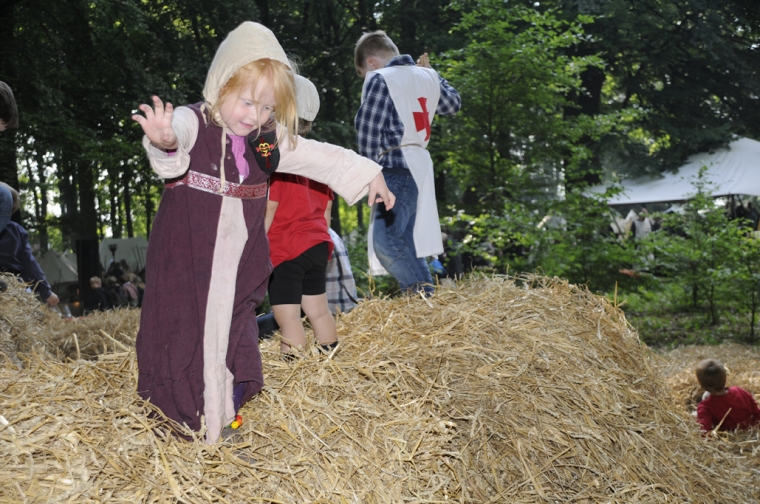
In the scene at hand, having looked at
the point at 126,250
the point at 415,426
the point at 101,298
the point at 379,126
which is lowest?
the point at 101,298

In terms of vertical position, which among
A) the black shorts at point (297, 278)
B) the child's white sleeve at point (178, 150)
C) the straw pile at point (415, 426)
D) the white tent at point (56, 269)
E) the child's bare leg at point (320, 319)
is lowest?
the white tent at point (56, 269)

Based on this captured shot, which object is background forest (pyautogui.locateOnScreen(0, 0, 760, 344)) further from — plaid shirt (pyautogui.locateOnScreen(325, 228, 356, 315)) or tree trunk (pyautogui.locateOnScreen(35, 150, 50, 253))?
plaid shirt (pyautogui.locateOnScreen(325, 228, 356, 315))

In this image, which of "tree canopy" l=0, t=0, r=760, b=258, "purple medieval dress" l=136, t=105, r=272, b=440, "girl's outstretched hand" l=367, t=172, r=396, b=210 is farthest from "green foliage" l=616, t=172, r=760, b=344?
"purple medieval dress" l=136, t=105, r=272, b=440

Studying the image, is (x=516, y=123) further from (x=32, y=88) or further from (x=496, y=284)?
(x=32, y=88)

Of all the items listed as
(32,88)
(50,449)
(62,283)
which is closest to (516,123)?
(32,88)

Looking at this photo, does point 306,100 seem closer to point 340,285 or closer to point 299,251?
point 299,251

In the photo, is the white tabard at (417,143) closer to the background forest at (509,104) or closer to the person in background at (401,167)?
the person in background at (401,167)

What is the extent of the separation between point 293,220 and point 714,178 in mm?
17398

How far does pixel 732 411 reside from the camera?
4.97 m

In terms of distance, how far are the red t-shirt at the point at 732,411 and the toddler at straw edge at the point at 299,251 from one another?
289 cm

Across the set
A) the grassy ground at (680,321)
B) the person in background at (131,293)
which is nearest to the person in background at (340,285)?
the grassy ground at (680,321)

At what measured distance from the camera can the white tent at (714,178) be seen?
57.9 ft

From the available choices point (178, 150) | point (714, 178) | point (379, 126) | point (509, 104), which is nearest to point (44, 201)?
point (509, 104)

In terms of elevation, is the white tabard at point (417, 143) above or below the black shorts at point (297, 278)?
above
